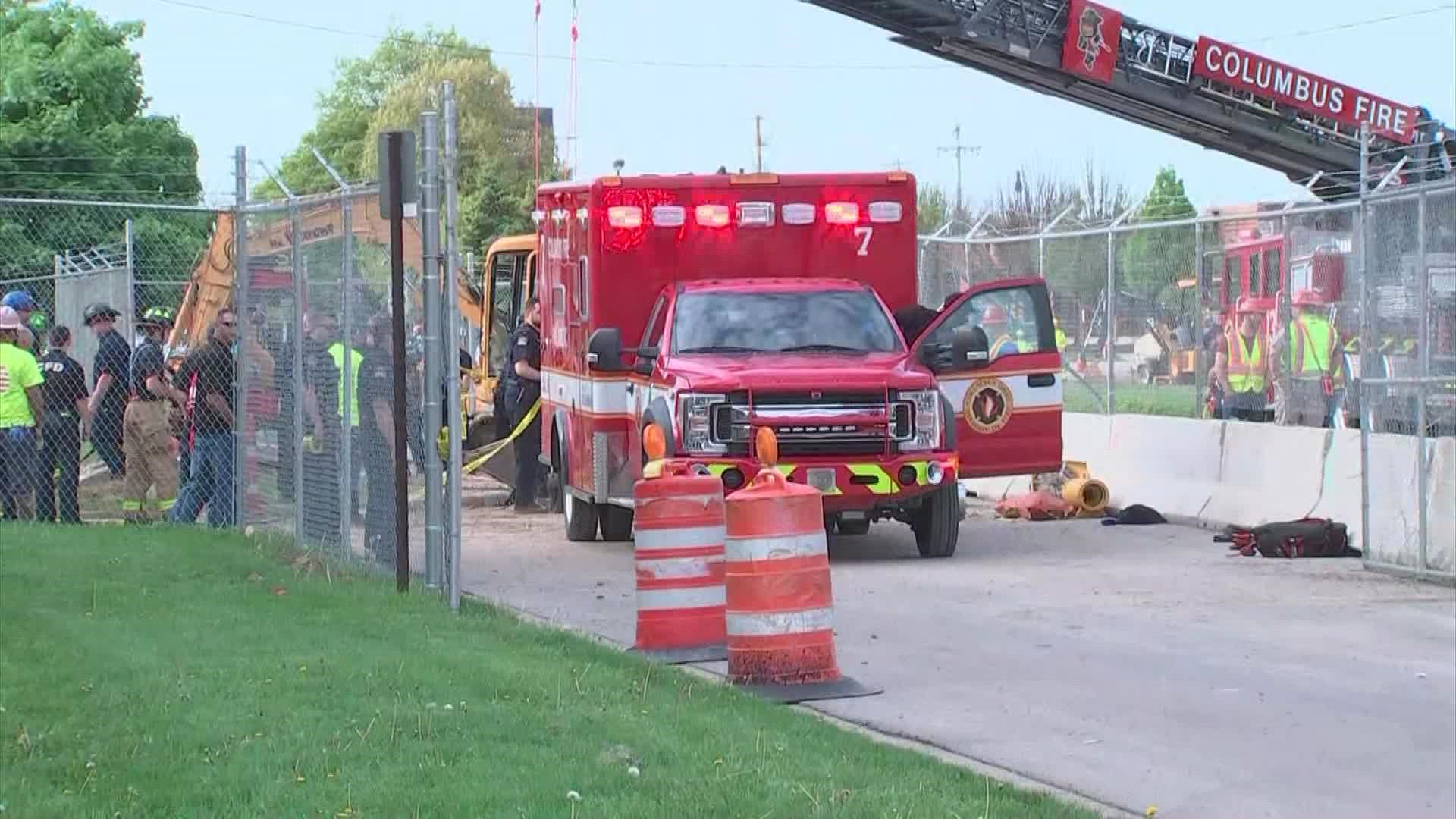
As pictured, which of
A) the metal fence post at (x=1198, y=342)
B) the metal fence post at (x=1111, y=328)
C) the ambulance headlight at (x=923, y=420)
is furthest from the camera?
the metal fence post at (x=1111, y=328)

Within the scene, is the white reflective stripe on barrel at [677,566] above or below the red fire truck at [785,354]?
below

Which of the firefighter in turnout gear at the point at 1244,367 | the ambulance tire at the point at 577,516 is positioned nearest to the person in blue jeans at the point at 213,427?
the ambulance tire at the point at 577,516

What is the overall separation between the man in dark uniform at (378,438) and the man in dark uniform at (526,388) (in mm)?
5941

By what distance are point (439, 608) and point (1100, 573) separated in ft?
17.3

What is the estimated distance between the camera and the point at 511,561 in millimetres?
15625

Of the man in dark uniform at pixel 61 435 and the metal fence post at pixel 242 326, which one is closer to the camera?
the metal fence post at pixel 242 326

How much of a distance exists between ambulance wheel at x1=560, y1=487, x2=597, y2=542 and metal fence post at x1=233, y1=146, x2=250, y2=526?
2.63 meters

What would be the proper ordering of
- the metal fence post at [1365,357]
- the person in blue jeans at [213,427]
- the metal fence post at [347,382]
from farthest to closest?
the person in blue jeans at [213,427]
the metal fence post at [1365,357]
the metal fence post at [347,382]

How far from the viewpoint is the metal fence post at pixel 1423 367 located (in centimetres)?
1379

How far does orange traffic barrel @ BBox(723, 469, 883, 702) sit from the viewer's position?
9352 millimetres

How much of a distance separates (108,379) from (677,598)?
29.6 ft

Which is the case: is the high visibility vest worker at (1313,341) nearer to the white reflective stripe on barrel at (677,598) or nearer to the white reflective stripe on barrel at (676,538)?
the white reflective stripe on barrel at (677,598)

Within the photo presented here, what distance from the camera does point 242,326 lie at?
15.7 m

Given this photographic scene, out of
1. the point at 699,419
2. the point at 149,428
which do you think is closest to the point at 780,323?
the point at 699,419
